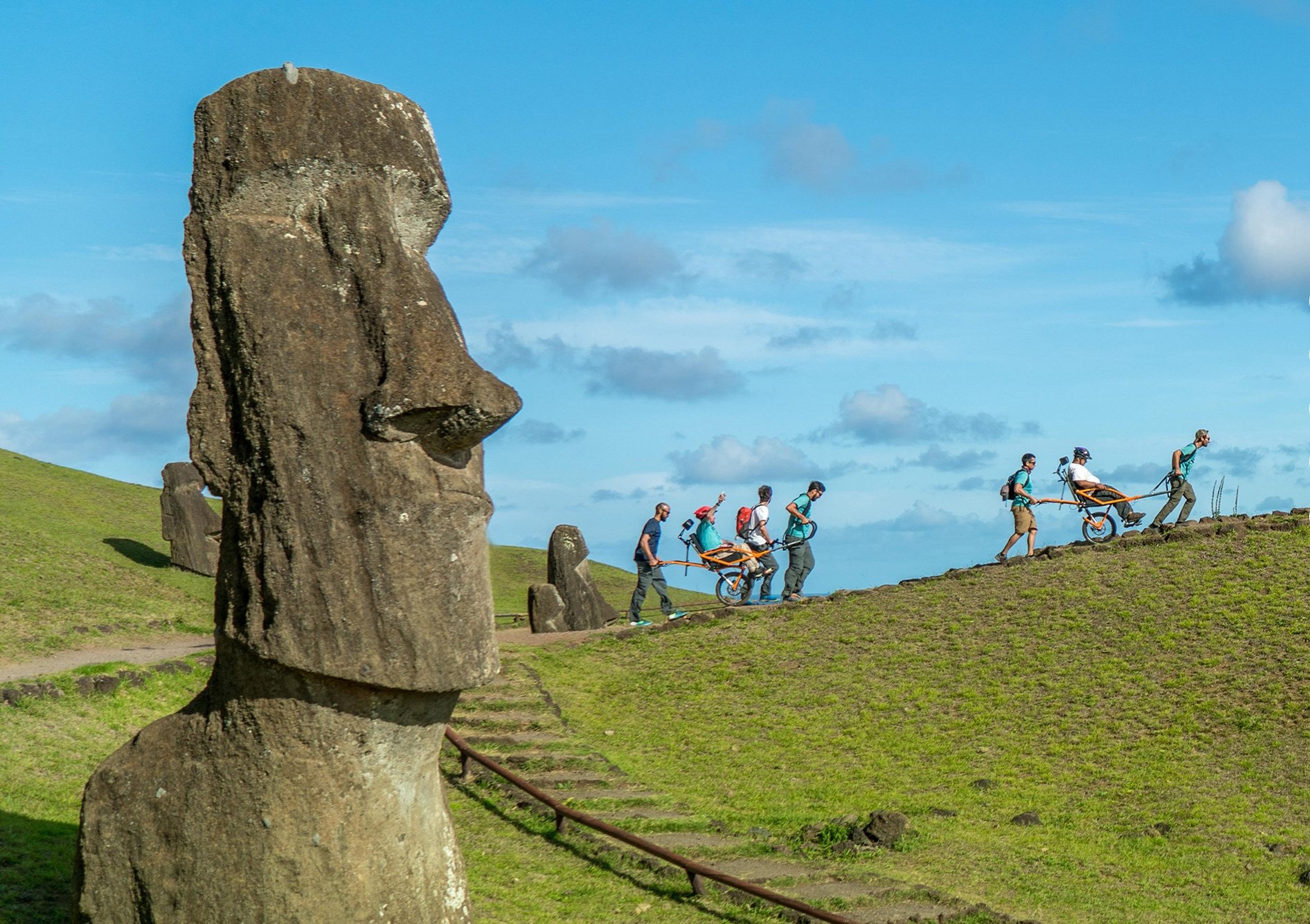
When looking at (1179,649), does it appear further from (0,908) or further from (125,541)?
(125,541)

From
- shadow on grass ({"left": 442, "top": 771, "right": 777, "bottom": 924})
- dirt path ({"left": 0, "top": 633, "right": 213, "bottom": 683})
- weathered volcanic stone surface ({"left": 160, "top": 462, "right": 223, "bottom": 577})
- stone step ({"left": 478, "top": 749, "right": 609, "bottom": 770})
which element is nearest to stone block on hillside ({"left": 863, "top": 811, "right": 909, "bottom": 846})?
shadow on grass ({"left": 442, "top": 771, "right": 777, "bottom": 924})

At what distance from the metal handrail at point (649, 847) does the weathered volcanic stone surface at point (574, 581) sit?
9.41 m

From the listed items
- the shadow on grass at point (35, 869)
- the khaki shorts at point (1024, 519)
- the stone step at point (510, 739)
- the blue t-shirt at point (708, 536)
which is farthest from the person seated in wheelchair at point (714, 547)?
the shadow on grass at point (35, 869)

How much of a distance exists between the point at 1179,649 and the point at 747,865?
30.4ft

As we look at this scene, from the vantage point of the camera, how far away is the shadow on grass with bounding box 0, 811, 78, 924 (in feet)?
30.1

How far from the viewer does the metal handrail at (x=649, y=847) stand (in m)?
11.1

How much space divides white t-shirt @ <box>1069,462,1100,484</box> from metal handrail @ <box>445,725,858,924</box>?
1361 centimetres

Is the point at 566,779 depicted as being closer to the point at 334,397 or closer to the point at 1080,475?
the point at 334,397

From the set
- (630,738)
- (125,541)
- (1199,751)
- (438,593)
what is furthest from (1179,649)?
(125,541)

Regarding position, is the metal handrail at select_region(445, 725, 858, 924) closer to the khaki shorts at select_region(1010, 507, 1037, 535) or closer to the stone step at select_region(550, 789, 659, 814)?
the stone step at select_region(550, 789, 659, 814)

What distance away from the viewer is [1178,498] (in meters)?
24.8

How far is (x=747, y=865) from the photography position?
41.3 feet

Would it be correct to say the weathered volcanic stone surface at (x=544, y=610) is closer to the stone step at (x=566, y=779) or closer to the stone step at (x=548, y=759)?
the stone step at (x=548, y=759)

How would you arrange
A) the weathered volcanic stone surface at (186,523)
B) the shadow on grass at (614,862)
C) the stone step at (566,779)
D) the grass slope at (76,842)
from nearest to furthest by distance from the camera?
the grass slope at (76,842), the shadow on grass at (614,862), the stone step at (566,779), the weathered volcanic stone surface at (186,523)
